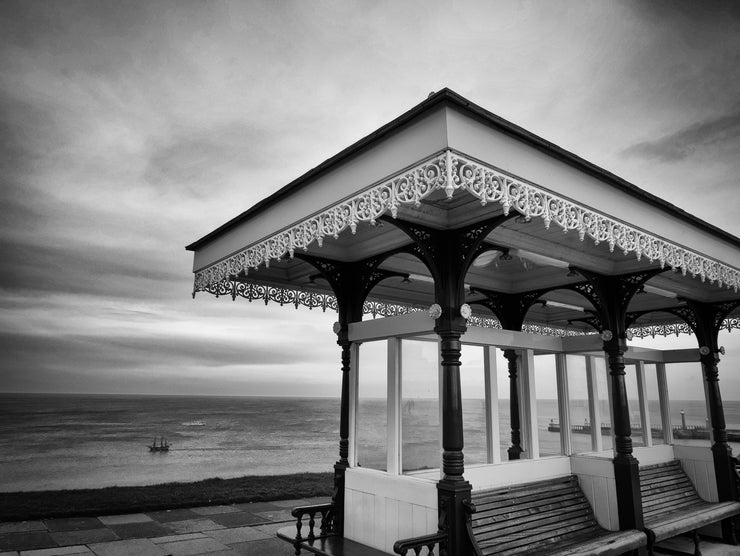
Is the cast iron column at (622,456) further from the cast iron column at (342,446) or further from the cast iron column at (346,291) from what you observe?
the cast iron column at (342,446)

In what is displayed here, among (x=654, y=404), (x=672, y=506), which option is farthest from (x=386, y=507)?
(x=654, y=404)

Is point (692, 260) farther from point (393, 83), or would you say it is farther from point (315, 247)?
point (393, 83)

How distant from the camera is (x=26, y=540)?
6.71 meters

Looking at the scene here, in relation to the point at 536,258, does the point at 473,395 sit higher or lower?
lower

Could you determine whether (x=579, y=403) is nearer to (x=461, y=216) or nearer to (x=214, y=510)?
(x=461, y=216)

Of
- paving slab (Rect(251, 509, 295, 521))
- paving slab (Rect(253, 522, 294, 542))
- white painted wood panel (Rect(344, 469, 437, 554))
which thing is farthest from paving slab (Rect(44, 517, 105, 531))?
white painted wood panel (Rect(344, 469, 437, 554))

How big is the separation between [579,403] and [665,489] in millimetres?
1903

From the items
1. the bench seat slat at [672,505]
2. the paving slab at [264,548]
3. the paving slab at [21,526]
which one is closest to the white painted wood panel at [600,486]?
the bench seat slat at [672,505]

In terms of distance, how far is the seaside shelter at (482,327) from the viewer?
3.68 m

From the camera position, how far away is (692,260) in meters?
5.55

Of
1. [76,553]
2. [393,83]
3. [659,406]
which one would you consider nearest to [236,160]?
[393,83]

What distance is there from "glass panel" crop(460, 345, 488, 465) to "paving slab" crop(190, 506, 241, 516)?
545 cm

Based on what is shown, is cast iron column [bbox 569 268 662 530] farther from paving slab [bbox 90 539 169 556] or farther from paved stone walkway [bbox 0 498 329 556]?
paving slab [bbox 90 539 169 556]

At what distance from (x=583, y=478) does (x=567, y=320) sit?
4.50 meters
